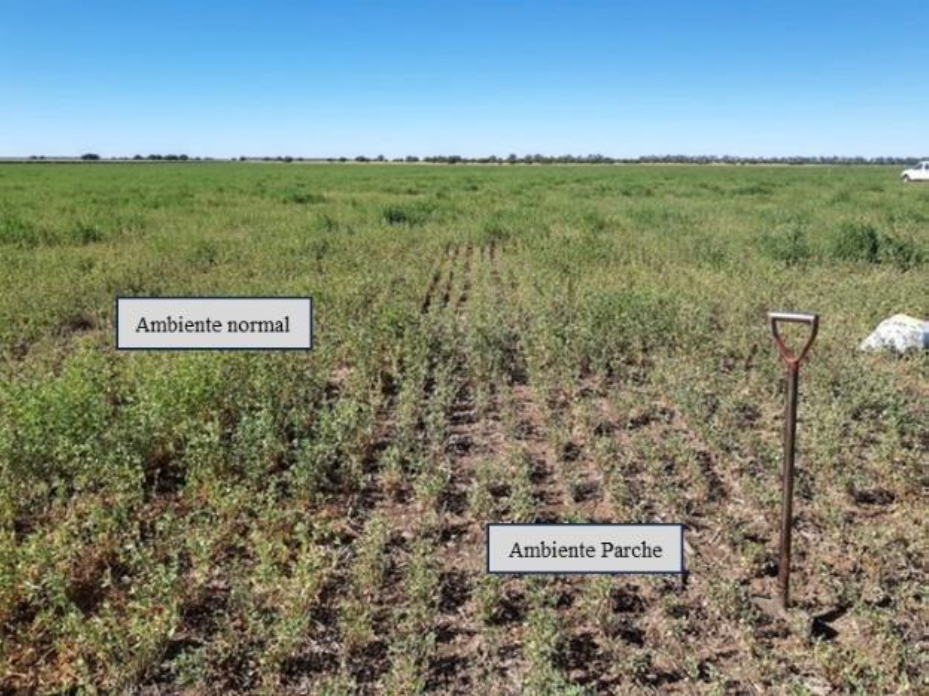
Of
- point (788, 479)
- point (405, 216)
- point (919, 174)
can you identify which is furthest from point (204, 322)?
point (919, 174)

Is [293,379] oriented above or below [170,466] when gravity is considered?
above

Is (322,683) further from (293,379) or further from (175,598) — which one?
(293,379)

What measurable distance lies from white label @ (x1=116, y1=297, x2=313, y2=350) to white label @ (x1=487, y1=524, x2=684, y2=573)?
3.22 metres

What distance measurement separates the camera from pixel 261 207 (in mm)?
22391

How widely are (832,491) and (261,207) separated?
20978 mm

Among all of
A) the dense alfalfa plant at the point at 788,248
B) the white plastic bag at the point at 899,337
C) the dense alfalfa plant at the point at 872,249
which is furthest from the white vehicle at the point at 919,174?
the white plastic bag at the point at 899,337

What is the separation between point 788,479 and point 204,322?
15.1ft

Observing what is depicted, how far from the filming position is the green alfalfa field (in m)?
2.84

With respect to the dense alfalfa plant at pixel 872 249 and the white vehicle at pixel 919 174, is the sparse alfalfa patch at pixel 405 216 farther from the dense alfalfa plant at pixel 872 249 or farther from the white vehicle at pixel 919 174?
the white vehicle at pixel 919 174

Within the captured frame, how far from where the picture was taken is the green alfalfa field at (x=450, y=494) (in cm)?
284

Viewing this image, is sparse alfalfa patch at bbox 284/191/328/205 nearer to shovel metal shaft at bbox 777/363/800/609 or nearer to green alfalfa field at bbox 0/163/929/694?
green alfalfa field at bbox 0/163/929/694

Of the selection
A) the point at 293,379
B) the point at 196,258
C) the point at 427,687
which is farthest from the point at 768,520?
the point at 196,258

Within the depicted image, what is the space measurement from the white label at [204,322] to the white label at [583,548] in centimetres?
322

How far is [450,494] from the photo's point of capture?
4293mm
